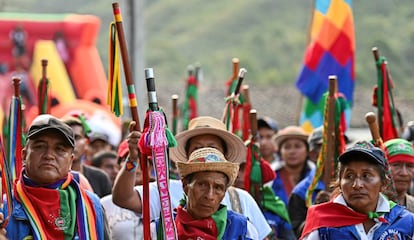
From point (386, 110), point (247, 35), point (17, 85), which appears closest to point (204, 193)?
point (17, 85)

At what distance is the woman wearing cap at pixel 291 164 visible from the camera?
9461mm

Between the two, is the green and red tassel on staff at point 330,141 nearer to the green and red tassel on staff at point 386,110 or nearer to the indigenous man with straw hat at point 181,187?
the green and red tassel on staff at point 386,110

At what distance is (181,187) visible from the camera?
22.6 ft

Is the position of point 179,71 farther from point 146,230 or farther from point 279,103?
point 146,230

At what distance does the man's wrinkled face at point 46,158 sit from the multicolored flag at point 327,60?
5.82 meters

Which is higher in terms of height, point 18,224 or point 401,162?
point 401,162

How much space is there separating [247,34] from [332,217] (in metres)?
79.8

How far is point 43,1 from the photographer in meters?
82.2

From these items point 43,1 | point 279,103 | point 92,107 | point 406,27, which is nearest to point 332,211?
point 92,107

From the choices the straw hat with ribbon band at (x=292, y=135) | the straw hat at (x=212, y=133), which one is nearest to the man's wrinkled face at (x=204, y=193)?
the straw hat at (x=212, y=133)

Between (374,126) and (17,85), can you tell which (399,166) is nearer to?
(374,126)

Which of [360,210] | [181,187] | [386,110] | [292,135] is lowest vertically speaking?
[360,210]

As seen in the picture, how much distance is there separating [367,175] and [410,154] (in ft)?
5.55

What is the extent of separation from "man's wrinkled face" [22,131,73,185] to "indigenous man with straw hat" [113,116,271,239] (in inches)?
16.3
